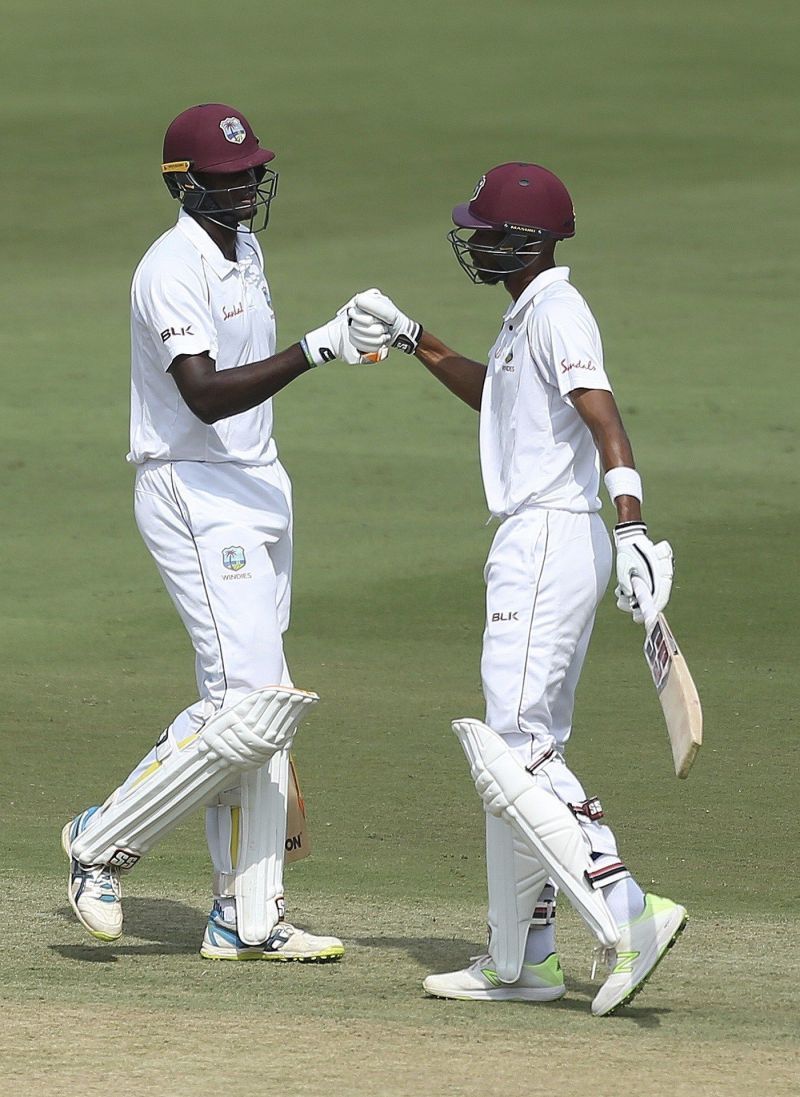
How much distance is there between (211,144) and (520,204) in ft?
2.84

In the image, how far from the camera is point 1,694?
321 inches

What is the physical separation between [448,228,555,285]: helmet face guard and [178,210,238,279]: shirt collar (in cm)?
63

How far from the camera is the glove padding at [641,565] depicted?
4504 millimetres

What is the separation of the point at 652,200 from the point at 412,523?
36.3ft

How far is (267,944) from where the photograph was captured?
16.8ft

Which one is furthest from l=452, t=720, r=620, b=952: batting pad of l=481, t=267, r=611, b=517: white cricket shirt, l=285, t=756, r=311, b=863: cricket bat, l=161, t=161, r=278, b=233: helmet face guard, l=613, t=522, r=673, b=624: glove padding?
l=161, t=161, r=278, b=233: helmet face guard

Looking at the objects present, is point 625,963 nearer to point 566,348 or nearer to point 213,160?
point 566,348

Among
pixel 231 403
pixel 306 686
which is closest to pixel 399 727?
pixel 306 686

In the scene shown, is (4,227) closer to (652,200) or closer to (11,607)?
(652,200)

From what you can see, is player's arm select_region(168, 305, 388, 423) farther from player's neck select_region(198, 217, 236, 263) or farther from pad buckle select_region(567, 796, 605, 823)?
pad buckle select_region(567, 796, 605, 823)

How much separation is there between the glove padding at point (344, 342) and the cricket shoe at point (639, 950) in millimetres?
1521

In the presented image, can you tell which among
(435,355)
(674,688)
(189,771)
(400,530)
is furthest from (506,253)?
(400,530)

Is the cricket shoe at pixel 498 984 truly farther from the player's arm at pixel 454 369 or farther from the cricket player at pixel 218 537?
the player's arm at pixel 454 369

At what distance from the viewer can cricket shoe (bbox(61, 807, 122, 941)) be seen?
5016 millimetres
